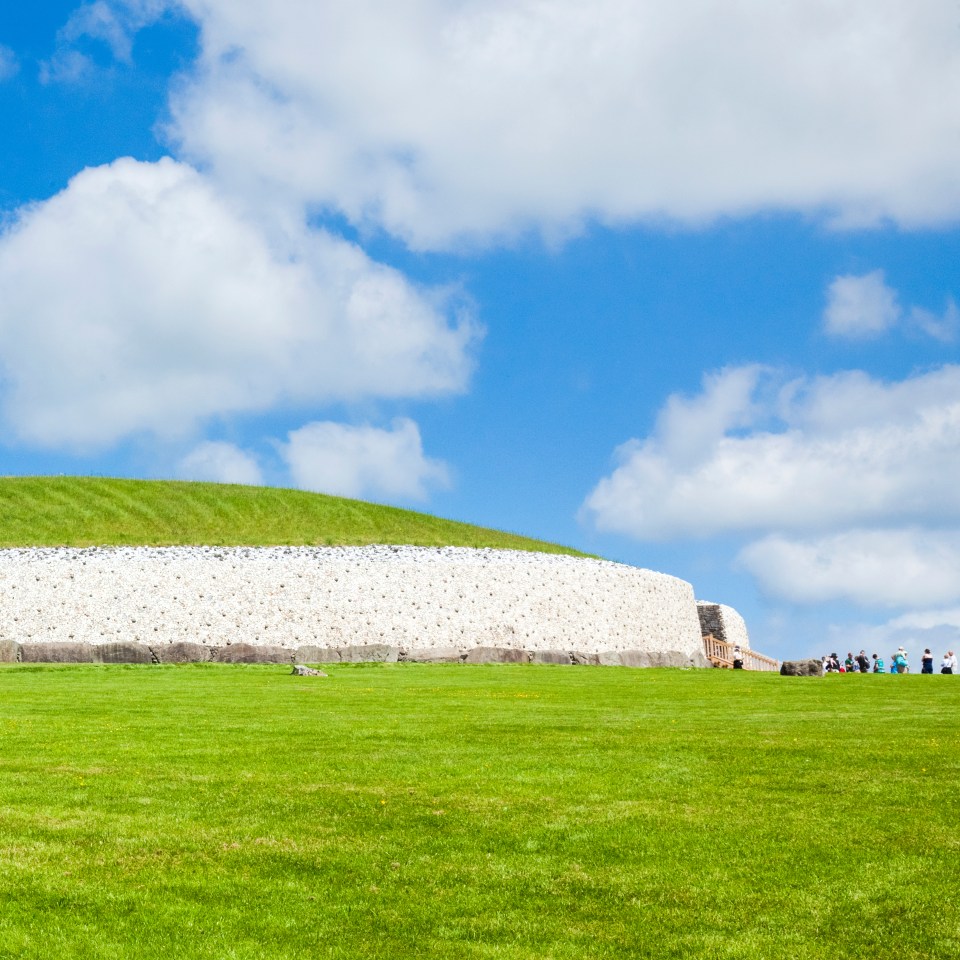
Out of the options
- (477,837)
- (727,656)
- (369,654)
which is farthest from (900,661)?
(477,837)

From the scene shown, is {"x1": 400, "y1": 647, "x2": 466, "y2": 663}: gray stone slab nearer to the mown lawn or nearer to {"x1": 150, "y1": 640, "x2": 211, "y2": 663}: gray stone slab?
{"x1": 150, "y1": 640, "x2": 211, "y2": 663}: gray stone slab

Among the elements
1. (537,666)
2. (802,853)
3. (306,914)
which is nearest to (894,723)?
(802,853)

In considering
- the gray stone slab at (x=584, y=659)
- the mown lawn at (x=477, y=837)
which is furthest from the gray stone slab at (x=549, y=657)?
the mown lawn at (x=477, y=837)

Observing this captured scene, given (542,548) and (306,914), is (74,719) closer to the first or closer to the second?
(306,914)

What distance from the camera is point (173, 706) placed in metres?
19.6

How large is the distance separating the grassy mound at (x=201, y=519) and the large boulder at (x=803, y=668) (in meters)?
18.9

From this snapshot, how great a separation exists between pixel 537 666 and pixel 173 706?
55.1ft

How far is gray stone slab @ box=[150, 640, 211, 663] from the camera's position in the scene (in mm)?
33312

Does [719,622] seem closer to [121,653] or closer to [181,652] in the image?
[181,652]

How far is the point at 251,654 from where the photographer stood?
33.9 m

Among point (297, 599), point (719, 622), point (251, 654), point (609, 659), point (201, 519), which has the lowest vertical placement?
point (609, 659)

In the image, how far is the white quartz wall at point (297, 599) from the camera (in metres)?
36.9

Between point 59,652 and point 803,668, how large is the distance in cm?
2363

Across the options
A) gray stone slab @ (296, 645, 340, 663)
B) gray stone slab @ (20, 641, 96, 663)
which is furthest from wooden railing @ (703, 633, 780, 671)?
gray stone slab @ (20, 641, 96, 663)
